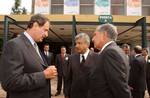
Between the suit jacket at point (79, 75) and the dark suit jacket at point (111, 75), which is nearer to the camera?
the dark suit jacket at point (111, 75)

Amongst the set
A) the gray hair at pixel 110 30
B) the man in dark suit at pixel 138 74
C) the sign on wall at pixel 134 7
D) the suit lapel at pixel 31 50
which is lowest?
the man in dark suit at pixel 138 74

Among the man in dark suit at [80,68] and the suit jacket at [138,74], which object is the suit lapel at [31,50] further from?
the suit jacket at [138,74]

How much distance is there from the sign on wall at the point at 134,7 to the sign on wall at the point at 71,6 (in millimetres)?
3201

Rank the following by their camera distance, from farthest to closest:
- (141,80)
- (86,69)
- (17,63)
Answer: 1. (141,80)
2. (86,69)
3. (17,63)

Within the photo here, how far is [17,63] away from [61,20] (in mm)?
14154

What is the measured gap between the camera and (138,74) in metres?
8.67

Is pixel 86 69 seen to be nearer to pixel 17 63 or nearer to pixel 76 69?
pixel 76 69

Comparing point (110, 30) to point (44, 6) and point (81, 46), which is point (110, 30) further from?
point (44, 6)

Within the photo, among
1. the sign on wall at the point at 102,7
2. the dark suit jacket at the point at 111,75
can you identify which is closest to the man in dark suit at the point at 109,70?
the dark suit jacket at the point at 111,75

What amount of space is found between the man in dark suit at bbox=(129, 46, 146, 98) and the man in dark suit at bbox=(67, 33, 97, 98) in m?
2.97

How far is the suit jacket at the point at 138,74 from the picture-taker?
28.1 ft

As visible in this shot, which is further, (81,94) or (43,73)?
(81,94)

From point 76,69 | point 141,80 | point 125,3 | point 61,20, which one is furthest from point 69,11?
point 76,69

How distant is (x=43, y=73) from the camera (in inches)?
136
